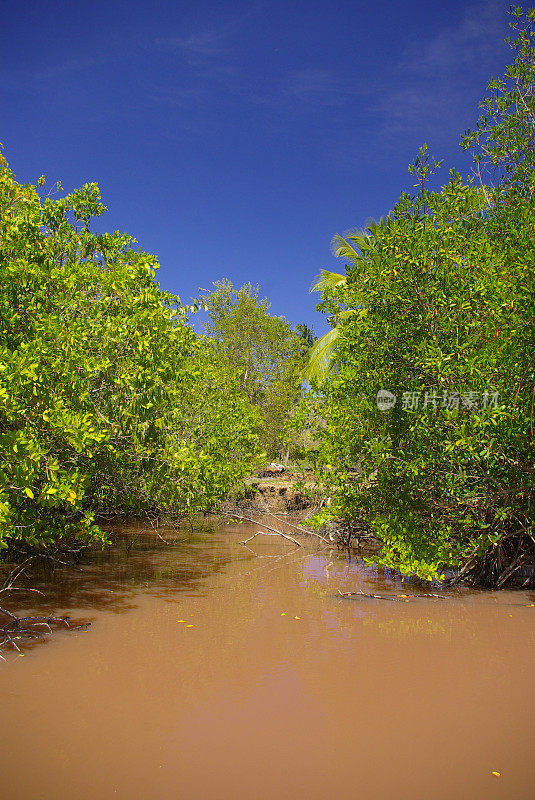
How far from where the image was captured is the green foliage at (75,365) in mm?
4883

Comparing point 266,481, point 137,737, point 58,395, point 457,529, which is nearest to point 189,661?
point 137,737

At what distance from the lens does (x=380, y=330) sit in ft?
23.8

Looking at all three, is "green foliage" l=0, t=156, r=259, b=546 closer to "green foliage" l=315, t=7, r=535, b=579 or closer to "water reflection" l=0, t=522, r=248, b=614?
"water reflection" l=0, t=522, r=248, b=614

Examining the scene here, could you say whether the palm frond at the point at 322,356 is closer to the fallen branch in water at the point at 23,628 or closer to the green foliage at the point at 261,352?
the green foliage at the point at 261,352

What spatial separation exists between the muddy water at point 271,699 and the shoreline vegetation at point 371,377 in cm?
97

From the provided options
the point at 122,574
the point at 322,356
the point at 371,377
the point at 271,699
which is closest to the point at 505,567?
the point at 371,377

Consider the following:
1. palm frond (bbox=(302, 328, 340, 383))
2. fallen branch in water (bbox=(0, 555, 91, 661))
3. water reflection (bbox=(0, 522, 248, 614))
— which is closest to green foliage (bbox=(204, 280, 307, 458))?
palm frond (bbox=(302, 328, 340, 383))

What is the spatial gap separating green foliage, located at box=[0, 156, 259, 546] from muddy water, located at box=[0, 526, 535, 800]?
1308 millimetres

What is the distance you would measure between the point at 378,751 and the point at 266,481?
14.6 m

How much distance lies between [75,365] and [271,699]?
3.32 m

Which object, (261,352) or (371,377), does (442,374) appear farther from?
(261,352)

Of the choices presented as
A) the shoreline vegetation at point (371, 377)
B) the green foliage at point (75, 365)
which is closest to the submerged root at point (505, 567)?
the shoreline vegetation at point (371, 377)

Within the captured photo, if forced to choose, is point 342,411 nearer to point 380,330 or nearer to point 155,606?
point 380,330

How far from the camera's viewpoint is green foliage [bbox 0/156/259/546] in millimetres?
4883
